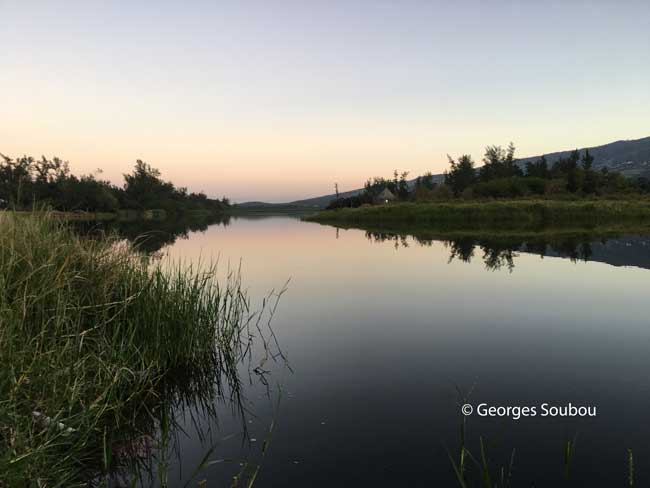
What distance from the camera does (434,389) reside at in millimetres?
7461

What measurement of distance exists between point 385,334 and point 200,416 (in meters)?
6.00

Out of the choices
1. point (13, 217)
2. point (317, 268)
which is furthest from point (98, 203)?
point (13, 217)

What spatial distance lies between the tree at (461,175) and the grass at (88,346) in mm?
92176

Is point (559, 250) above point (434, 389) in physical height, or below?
below

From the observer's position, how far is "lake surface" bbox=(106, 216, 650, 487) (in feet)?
17.0

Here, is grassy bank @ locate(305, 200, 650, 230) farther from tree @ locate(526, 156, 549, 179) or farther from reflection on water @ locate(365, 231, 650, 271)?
tree @ locate(526, 156, 549, 179)

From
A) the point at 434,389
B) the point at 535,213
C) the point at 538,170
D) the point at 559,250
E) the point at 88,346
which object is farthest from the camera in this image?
the point at 538,170

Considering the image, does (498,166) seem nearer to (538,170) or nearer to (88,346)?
(538,170)

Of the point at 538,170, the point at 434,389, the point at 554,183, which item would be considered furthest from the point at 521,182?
the point at 434,389

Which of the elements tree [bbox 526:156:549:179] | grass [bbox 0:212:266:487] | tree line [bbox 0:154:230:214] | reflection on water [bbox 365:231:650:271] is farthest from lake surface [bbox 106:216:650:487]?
tree [bbox 526:156:549:179]

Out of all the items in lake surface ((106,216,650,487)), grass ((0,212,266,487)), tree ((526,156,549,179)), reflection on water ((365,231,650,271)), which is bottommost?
reflection on water ((365,231,650,271))

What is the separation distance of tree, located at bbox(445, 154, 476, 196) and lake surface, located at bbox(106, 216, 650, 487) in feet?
267

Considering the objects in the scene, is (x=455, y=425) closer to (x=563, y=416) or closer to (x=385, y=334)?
(x=563, y=416)

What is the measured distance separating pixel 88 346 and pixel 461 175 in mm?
98471
